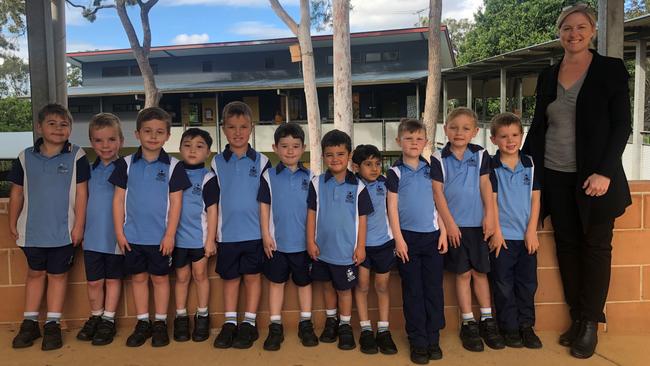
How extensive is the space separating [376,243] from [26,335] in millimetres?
2053

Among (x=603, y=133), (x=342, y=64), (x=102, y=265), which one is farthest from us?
(x=342, y=64)

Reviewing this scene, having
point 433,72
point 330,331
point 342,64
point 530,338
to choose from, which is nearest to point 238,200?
point 330,331

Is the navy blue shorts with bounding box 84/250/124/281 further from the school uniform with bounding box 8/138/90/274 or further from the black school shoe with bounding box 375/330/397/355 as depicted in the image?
the black school shoe with bounding box 375/330/397/355

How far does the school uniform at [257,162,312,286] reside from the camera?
9.60 ft

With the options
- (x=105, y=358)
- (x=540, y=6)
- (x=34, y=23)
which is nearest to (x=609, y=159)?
(x=105, y=358)

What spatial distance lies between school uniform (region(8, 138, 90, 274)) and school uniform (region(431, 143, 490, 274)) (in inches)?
81.2

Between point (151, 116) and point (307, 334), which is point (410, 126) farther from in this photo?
point (151, 116)

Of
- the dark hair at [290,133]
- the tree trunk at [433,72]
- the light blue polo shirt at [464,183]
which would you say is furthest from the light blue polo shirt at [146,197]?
the tree trunk at [433,72]

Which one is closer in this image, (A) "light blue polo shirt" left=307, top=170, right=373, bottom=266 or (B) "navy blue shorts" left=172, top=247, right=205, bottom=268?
(A) "light blue polo shirt" left=307, top=170, right=373, bottom=266

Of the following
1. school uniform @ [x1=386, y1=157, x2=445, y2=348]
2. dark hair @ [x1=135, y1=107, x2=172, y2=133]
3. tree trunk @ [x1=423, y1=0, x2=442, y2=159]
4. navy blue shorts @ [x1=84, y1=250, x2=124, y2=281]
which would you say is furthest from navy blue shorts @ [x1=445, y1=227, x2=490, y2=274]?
tree trunk @ [x1=423, y1=0, x2=442, y2=159]

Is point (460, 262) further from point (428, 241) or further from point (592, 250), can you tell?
point (592, 250)

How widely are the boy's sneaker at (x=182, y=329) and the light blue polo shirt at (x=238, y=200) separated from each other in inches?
21.3

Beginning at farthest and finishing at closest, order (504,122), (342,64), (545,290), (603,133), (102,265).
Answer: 1. (342,64)
2. (545,290)
3. (102,265)
4. (504,122)
5. (603,133)

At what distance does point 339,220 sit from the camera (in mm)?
2811
